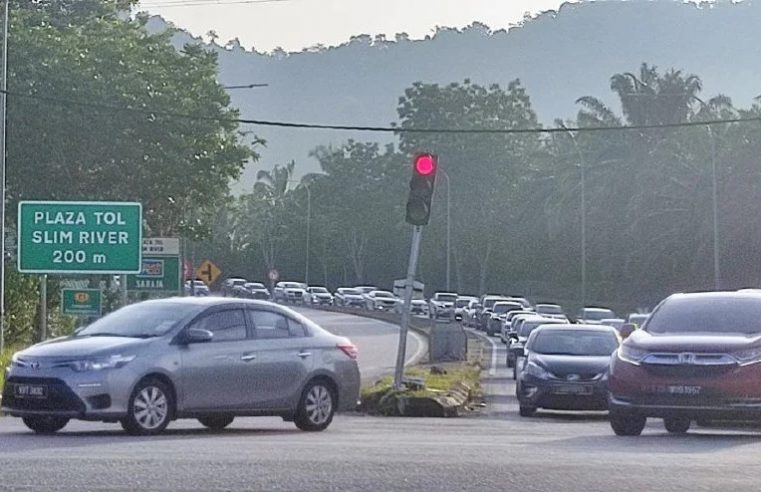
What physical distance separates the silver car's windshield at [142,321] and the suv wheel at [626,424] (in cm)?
481

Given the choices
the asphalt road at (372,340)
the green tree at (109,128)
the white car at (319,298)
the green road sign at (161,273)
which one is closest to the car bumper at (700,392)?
the asphalt road at (372,340)

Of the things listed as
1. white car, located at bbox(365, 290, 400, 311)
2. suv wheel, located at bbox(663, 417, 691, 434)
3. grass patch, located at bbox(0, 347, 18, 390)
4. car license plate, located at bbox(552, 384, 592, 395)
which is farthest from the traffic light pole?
white car, located at bbox(365, 290, 400, 311)

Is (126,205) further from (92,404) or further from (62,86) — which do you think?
(62,86)

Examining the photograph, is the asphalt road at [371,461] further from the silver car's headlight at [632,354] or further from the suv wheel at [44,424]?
the silver car's headlight at [632,354]

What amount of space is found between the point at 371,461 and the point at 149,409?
4212 millimetres

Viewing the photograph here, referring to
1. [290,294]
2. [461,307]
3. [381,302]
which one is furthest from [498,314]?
[290,294]

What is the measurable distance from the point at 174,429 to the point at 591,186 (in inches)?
2404

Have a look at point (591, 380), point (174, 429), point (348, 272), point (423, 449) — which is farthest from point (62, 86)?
point (348, 272)

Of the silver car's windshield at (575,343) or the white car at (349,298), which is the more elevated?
the white car at (349,298)

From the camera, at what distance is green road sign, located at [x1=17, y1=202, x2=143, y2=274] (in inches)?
1224

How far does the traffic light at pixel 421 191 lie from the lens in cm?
2308

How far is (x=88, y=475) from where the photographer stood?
39.2ft

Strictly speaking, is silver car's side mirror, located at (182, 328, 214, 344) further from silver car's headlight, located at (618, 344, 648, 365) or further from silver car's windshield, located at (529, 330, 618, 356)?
silver car's windshield, located at (529, 330, 618, 356)

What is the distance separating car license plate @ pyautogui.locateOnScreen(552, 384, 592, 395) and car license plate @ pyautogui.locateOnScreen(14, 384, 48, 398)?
1150 centimetres
